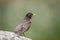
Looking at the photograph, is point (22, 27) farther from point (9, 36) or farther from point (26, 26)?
point (9, 36)

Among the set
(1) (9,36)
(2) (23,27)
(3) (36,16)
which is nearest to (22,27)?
(2) (23,27)

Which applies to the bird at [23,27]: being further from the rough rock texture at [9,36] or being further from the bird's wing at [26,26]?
the rough rock texture at [9,36]

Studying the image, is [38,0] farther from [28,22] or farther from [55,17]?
[28,22]

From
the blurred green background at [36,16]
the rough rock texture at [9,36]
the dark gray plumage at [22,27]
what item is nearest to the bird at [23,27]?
the dark gray plumage at [22,27]

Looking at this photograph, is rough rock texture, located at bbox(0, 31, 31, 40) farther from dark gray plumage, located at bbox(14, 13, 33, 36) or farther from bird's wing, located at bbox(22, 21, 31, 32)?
bird's wing, located at bbox(22, 21, 31, 32)

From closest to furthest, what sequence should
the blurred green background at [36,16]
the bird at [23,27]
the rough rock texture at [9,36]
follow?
the rough rock texture at [9,36], the bird at [23,27], the blurred green background at [36,16]

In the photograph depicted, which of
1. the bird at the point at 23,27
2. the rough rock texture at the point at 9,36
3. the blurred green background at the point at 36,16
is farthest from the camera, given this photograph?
the blurred green background at the point at 36,16

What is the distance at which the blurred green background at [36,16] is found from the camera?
531cm

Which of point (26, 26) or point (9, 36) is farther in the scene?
point (26, 26)

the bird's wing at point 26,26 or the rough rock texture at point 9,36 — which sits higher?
the bird's wing at point 26,26

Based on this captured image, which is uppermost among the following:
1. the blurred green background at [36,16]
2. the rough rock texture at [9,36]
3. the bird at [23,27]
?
the blurred green background at [36,16]

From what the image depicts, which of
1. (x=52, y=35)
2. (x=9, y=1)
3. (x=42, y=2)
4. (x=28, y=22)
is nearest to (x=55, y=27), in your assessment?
(x=52, y=35)

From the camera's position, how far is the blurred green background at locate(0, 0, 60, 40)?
5.31 meters

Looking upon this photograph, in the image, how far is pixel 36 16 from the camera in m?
5.76
